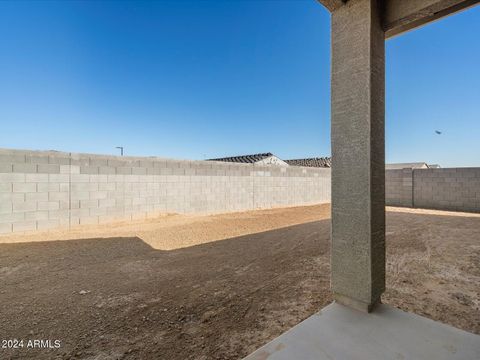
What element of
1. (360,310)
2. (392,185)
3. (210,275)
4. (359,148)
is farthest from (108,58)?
(392,185)

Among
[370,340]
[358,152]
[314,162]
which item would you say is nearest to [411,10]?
[358,152]

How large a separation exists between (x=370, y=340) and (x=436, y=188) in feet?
38.3

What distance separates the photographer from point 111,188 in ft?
20.4

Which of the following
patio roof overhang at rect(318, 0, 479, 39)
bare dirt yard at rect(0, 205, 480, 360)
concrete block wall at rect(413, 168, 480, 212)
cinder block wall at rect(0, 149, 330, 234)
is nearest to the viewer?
patio roof overhang at rect(318, 0, 479, 39)

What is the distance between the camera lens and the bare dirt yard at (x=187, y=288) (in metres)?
1.80

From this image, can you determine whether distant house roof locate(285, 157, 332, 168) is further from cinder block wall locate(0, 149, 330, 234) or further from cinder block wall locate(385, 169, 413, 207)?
cinder block wall locate(0, 149, 330, 234)

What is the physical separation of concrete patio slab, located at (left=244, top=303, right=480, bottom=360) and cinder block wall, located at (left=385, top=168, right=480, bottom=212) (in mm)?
10798

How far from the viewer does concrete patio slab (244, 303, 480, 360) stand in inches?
52.3

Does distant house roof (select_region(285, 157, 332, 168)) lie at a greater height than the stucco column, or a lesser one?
greater

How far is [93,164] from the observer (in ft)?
19.5

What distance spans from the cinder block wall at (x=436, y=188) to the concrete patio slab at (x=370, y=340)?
10.8 m

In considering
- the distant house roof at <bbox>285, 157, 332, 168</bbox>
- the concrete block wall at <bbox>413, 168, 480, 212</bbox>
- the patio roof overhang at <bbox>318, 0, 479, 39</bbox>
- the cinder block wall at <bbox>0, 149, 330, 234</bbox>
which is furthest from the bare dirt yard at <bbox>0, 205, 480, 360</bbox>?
the distant house roof at <bbox>285, 157, 332, 168</bbox>

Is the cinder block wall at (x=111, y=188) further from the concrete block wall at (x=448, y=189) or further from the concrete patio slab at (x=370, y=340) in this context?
the concrete block wall at (x=448, y=189)

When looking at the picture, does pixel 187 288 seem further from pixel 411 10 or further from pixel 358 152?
pixel 411 10
